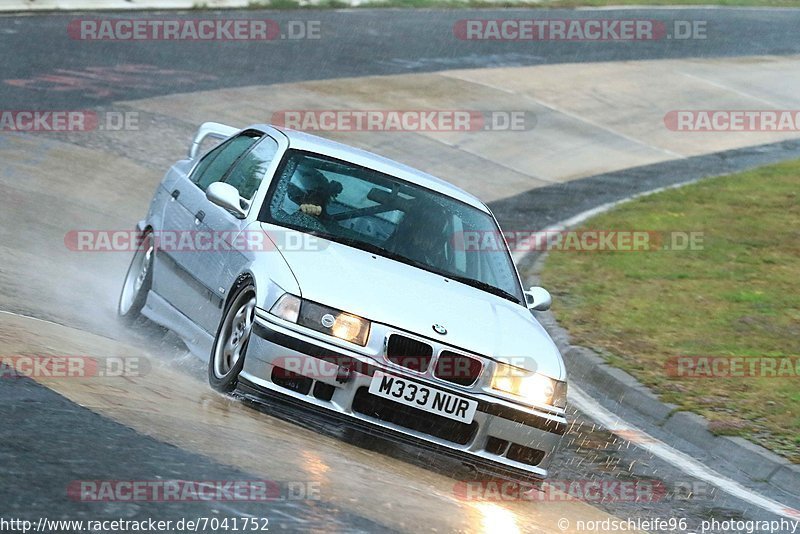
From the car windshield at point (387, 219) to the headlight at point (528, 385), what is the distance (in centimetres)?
106

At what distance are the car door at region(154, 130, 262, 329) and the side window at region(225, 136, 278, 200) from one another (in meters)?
0.17

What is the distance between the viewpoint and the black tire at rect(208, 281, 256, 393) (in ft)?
22.7

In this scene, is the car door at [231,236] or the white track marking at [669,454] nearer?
the car door at [231,236]

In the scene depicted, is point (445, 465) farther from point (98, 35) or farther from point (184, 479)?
point (98, 35)

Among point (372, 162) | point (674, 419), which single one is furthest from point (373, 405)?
point (674, 419)

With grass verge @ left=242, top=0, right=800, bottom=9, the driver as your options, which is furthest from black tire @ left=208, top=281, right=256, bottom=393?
grass verge @ left=242, top=0, right=800, bottom=9

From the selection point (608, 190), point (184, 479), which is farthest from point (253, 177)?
point (608, 190)

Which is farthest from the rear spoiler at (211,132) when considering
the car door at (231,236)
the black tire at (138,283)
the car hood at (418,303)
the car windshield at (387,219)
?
the car hood at (418,303)

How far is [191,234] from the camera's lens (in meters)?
8.48

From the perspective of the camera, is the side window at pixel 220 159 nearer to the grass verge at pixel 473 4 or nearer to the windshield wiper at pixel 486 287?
the windshield wiper at pixel 486 287

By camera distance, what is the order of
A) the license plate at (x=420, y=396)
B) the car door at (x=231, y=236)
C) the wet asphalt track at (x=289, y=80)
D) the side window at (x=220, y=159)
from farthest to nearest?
the side window at (x=220, y=159) < the car door at (x=231, y=236) < the license plate at (x=420, y=396) < the wet asphalt track at (x=289, y=80)

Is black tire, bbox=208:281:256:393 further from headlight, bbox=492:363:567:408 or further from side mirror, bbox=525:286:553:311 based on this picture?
side mirror, bbox=525:286:553:311

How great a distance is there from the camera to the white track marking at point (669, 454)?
7828 mm

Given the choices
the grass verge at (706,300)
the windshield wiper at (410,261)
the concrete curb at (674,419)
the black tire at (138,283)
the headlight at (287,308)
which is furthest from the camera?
the grass verge at (706,300)
